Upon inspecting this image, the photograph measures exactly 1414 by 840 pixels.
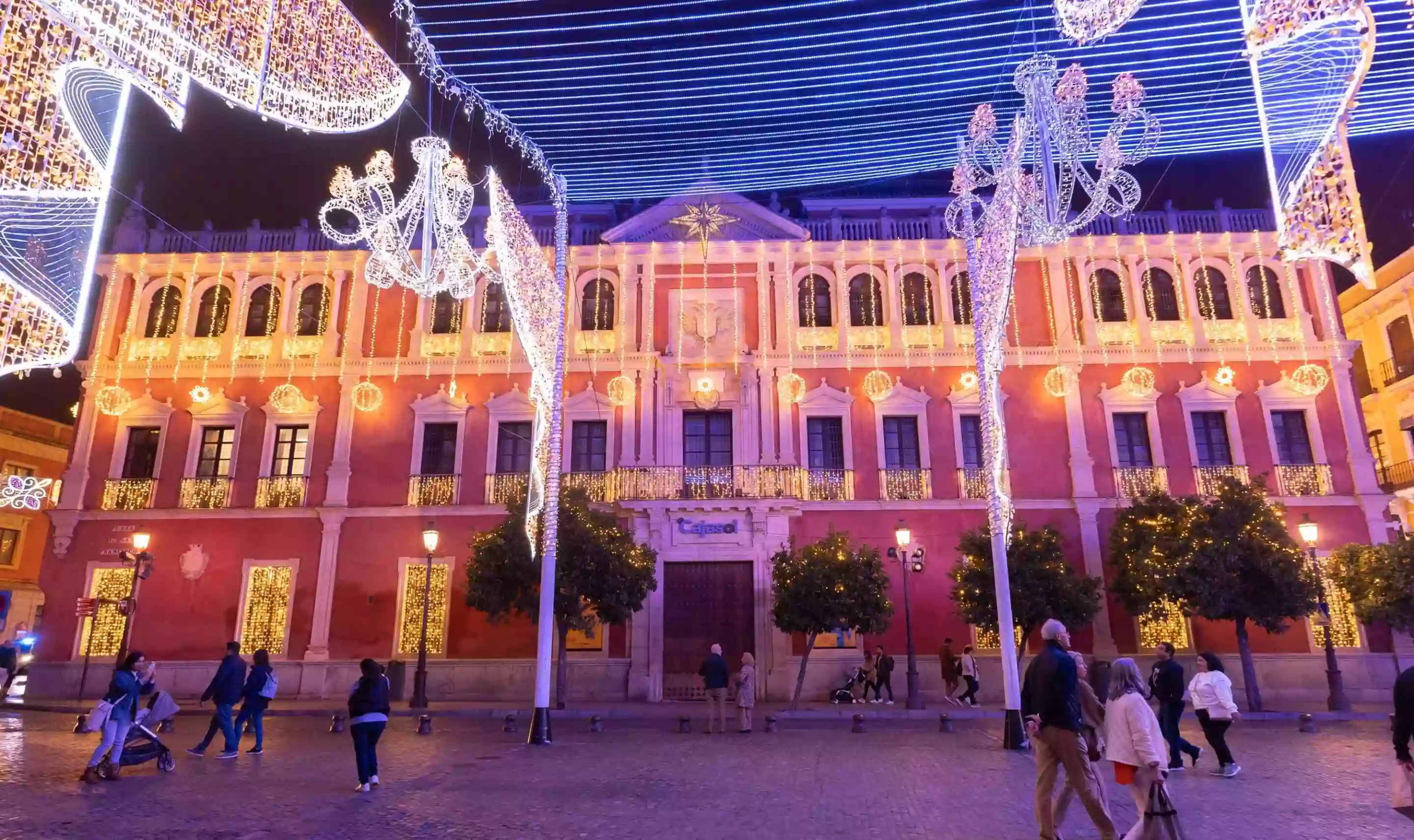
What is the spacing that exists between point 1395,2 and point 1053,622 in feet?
21.7

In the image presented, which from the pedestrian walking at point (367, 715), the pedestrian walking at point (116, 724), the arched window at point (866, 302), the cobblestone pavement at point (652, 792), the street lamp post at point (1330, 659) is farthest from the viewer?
the arched window at point (866, 302)

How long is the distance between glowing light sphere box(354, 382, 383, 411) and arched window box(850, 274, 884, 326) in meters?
12.7

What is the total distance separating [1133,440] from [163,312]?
26.1 meters

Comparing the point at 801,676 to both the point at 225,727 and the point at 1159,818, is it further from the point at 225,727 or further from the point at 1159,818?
the point at 1159,818

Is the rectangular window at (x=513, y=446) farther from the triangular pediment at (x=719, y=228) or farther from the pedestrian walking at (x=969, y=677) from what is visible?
the pedestrian walking at (x=969, y=677)

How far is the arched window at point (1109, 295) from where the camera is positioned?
21359 millimetres

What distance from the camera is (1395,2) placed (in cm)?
746

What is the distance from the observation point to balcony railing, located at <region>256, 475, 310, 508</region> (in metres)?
20.7

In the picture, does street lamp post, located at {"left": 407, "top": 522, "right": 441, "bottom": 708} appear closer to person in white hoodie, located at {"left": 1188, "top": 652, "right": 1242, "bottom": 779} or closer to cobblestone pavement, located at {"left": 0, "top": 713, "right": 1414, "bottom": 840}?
cobblestone pavement, located at {"left": 0, "top": 713, "right": 1414, "bottom": 840}

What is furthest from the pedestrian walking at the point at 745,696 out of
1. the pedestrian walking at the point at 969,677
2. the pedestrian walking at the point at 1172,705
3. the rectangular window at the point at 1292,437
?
the rectangular window at the point at 1292,437

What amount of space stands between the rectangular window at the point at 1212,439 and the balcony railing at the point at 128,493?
2680cm

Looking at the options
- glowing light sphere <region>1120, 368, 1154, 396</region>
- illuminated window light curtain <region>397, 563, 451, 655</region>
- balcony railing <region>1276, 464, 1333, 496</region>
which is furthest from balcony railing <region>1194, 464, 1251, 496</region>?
illuminated window light curtain <region>397, 563, 451, 655</region>

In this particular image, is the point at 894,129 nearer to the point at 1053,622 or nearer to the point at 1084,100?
the point at 1084,100

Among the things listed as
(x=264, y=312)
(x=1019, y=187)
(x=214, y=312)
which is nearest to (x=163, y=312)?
(x=214, y=312)
